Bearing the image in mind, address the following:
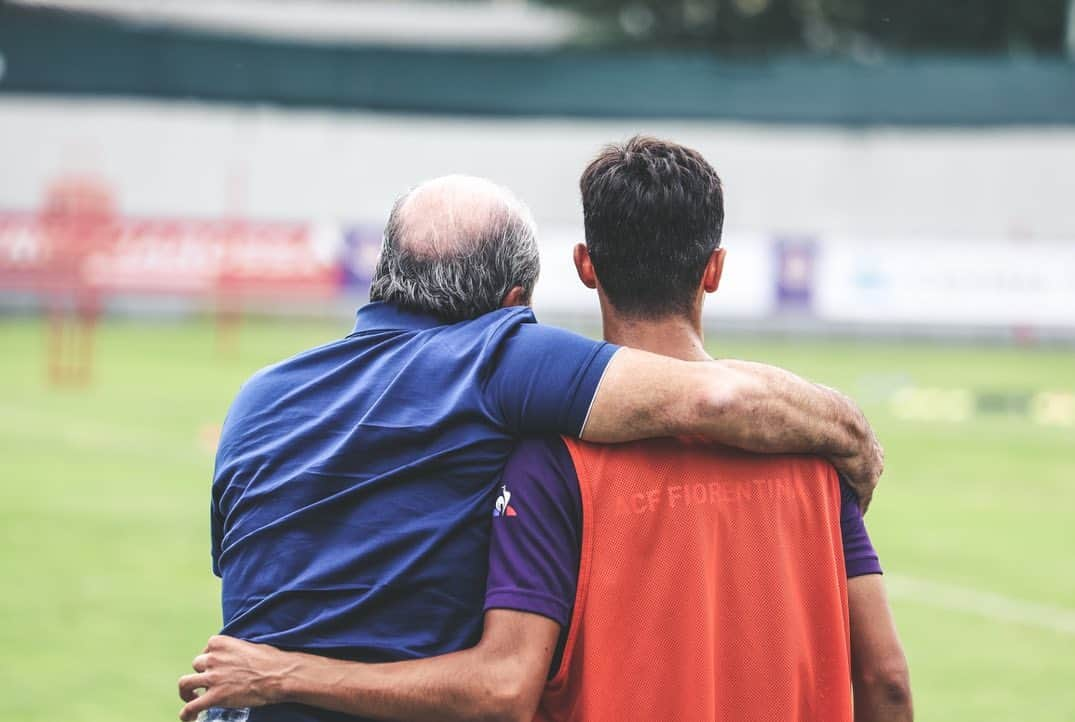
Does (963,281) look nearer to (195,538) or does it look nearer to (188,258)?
(188,258)

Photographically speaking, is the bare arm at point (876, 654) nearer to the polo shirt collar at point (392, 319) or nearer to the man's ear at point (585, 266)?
the man's ear at point (585, 266)

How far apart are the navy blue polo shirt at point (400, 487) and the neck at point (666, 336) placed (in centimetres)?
14

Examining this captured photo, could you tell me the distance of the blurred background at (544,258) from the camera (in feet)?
28.0

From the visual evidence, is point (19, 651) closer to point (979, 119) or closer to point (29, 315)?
point (29, 315)

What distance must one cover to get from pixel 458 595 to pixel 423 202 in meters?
0.81

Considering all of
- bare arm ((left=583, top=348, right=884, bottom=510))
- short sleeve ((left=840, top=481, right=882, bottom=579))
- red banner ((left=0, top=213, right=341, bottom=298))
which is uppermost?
bare arm ((left=583, top=348, right=884, bottom=510))

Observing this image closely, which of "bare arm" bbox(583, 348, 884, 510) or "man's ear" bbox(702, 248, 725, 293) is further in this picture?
"man's ear" bbox(702, 248, 725, 293)

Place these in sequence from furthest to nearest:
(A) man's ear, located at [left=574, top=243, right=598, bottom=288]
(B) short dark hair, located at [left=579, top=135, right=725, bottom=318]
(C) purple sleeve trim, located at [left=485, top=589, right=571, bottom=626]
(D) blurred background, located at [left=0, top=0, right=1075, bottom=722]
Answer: (D) blurred background, located at [left=0, top=0, right=1075, bottom=722], (A) man's ear, located at [left=574, top=243, right=598, bottom=288], (B) short dark hair, located at [left=579, top=135, right=725, bottom=318], (C) purple sleeve trim, located at [left=485, top=589, right=571, bottom=626]

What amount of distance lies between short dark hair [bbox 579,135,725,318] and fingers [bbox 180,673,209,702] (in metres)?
1.11

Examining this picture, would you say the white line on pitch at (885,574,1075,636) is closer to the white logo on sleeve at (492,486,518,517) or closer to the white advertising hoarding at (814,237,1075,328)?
the white logo on sleeve at (492,486,518,517)

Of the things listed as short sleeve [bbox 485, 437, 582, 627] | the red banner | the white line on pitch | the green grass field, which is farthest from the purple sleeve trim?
the red banner

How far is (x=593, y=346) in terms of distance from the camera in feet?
8.79

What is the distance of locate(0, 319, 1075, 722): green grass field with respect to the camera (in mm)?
6922

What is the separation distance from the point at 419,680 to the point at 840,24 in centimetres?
4158
